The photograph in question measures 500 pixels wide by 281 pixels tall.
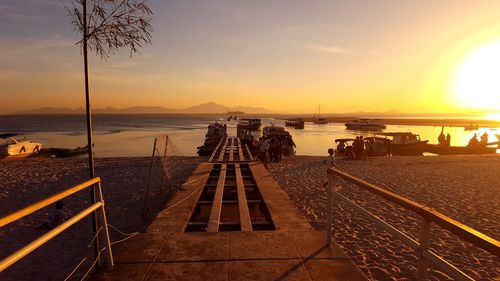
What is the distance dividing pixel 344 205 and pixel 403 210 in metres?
1.88

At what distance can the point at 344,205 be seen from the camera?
37.2 feet

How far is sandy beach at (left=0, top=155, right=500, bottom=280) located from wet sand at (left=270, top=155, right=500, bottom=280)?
0.09 ft

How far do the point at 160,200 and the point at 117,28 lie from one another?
31.5 ft

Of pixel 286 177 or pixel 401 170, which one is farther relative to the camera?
pixel 401 170

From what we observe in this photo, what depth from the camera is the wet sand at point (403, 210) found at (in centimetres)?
686

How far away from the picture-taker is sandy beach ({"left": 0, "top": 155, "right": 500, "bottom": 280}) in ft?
23.2

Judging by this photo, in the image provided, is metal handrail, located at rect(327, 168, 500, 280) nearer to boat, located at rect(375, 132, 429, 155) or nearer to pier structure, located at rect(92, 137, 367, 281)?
pier structure, located at rect(92, 137, 367, 281)

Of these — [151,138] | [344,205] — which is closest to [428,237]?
[344,205]

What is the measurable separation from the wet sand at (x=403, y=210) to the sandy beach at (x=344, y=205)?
27mm

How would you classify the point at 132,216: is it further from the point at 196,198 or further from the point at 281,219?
the point at 281,219

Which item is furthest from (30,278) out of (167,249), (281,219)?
(281,219)

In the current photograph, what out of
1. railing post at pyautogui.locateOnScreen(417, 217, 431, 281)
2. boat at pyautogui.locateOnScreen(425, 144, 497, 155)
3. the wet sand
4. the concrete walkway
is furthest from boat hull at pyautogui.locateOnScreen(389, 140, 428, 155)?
railing post at pyautogui.locateOnScreen(417, 217, 431, 281)

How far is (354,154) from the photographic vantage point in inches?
1003

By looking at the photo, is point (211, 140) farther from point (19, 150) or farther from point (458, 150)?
point (458, 150)
